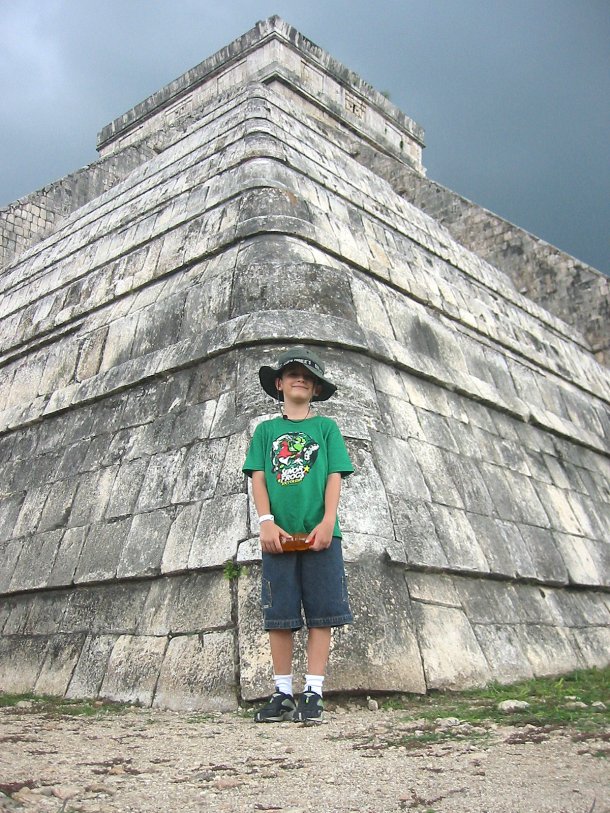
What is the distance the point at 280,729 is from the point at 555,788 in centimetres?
142

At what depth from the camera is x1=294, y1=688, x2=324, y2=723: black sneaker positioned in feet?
11.7

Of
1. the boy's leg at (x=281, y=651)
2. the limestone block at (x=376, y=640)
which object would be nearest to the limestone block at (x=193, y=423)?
the limestone block at (x=376, y=640)

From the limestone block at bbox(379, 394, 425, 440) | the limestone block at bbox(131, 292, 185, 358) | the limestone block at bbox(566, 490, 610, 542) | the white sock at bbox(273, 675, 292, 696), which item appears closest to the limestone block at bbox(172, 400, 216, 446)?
the limestone block at bbox(131, 292, 185, 358)

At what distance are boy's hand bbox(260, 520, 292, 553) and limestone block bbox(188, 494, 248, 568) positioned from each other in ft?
2.90

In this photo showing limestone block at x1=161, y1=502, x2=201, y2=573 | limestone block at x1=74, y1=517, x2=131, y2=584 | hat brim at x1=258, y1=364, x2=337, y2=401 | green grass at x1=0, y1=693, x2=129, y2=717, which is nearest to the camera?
hat brim at x1=258, y1=364, x2=337, y2=401

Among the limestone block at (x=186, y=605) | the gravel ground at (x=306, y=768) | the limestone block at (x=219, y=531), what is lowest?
the gravel ground at (x=306, y=768)

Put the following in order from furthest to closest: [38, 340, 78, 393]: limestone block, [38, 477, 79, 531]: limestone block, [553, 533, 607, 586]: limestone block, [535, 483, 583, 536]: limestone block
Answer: [38, 340, 78, 393]: limestone block → [535, 483, 583, 536]: limestone block → [553, 533, 607, 586]: limestone block → [38, 477, 79, 531]: limestone block

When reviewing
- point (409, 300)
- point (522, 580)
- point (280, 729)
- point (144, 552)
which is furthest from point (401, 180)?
point (280, 729)

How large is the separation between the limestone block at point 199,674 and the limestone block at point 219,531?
455 millimetres

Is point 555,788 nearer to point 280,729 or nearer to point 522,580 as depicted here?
point 280,729

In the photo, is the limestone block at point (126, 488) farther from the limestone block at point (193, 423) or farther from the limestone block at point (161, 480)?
the limestone block at point (193, 423)

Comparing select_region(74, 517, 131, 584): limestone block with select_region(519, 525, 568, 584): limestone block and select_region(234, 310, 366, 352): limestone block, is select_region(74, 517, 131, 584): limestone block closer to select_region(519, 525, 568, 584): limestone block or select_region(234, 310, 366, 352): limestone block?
select_region(234, 310, 366, 352): limestone block

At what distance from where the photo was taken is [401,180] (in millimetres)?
15039

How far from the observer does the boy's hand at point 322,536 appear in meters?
3.64
